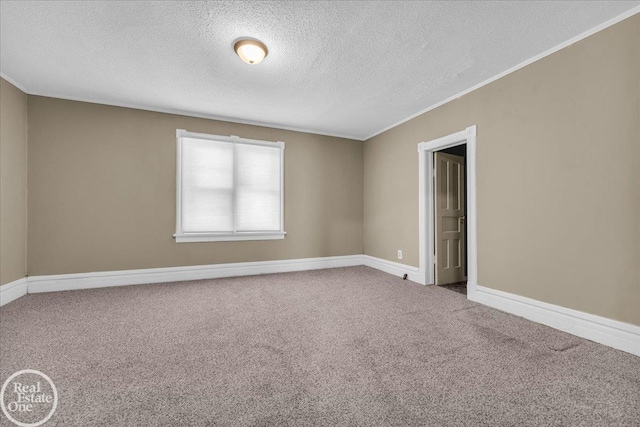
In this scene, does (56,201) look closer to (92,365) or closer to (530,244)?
(92,365)

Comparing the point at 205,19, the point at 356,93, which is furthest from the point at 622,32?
the point at 205,19

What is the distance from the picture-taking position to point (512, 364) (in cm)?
180

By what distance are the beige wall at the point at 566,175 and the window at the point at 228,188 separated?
2984mm

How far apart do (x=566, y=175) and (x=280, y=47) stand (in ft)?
9.15

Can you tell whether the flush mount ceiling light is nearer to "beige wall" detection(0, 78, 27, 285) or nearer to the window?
the window

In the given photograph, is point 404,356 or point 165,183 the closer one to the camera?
point 404,356

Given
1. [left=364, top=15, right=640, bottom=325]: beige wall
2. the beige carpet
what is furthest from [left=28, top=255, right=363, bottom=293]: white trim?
[left=364, top=15, right=640, bottom=325]: beige wall

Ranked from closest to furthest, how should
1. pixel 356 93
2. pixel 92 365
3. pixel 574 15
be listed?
pixel 92 365
pixel 574 15
pixel 356 93

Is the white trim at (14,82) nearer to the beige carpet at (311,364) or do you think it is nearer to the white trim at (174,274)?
the white trim at (174,274)

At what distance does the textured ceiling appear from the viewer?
202 centimetres

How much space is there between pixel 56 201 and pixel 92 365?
287cm

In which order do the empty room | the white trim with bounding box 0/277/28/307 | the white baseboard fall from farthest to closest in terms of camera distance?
the white trim with bounding box 0/277/28/307 < the white baseboard < the empty room

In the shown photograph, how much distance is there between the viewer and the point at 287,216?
480cm

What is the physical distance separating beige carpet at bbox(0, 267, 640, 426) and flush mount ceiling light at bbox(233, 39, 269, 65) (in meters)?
2.45
